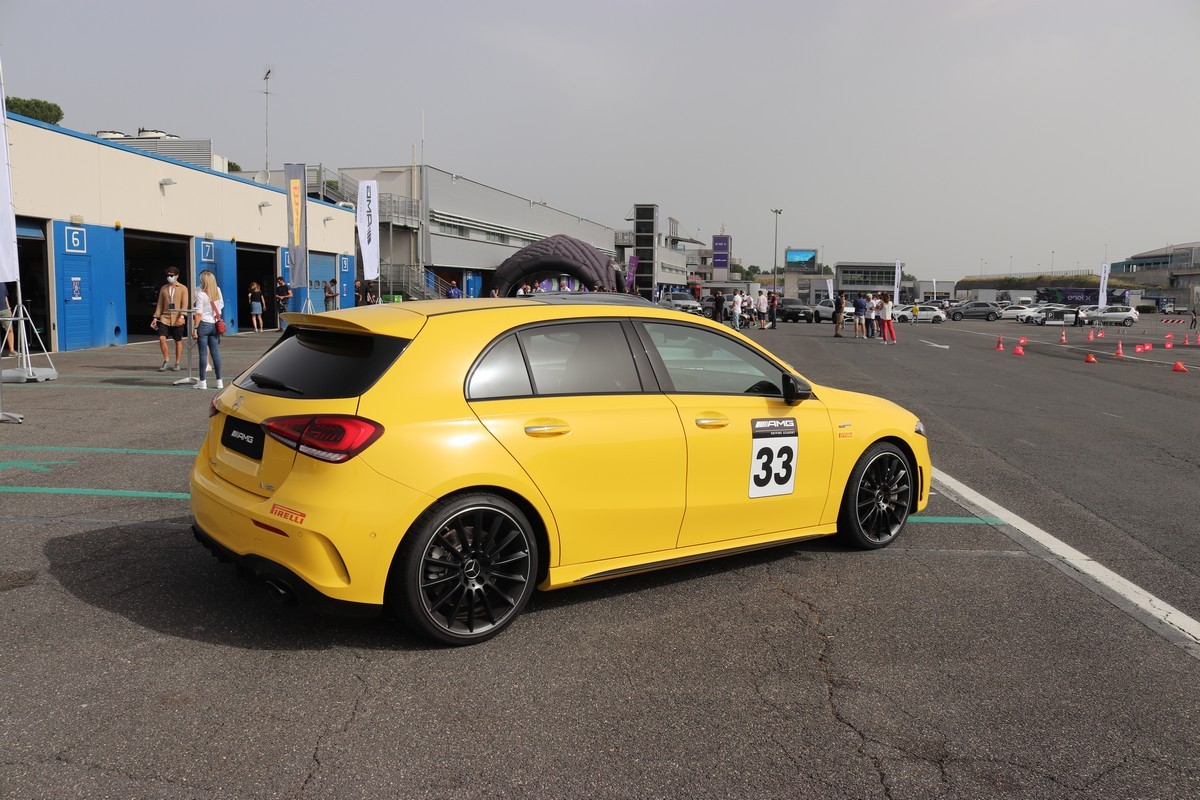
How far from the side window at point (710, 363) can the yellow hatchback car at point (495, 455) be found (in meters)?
0.01

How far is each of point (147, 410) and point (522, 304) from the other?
781 centimetres

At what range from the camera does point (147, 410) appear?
34.6 feet

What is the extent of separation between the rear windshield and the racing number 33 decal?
1.92 meters

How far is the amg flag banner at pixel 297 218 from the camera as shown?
2372cm

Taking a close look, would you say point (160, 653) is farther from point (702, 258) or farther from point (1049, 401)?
point (702, 258)

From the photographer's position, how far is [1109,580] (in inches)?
195

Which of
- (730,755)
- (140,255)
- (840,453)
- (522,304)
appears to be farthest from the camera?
(140,255)

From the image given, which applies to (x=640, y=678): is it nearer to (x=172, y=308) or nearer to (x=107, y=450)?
(x=107, y=450)

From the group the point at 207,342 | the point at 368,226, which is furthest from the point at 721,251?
the point at 207,342

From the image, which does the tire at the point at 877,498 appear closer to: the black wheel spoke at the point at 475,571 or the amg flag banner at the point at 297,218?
the black wheel spoke at the point at 475,571

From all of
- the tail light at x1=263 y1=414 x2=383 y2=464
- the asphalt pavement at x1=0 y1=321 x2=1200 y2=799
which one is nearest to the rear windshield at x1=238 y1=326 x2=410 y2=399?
the tail light at x1=263 y1=414 x2=383 y2=464

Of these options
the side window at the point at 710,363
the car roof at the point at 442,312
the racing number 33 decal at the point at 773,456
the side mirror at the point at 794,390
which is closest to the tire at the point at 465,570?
the car roof at the point at 442,312

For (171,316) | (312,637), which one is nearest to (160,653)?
(312,637)

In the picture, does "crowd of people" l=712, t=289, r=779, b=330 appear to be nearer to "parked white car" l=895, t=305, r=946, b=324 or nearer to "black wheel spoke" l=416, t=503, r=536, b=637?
"parked white car" l=895, t=305, r=946, b=324
